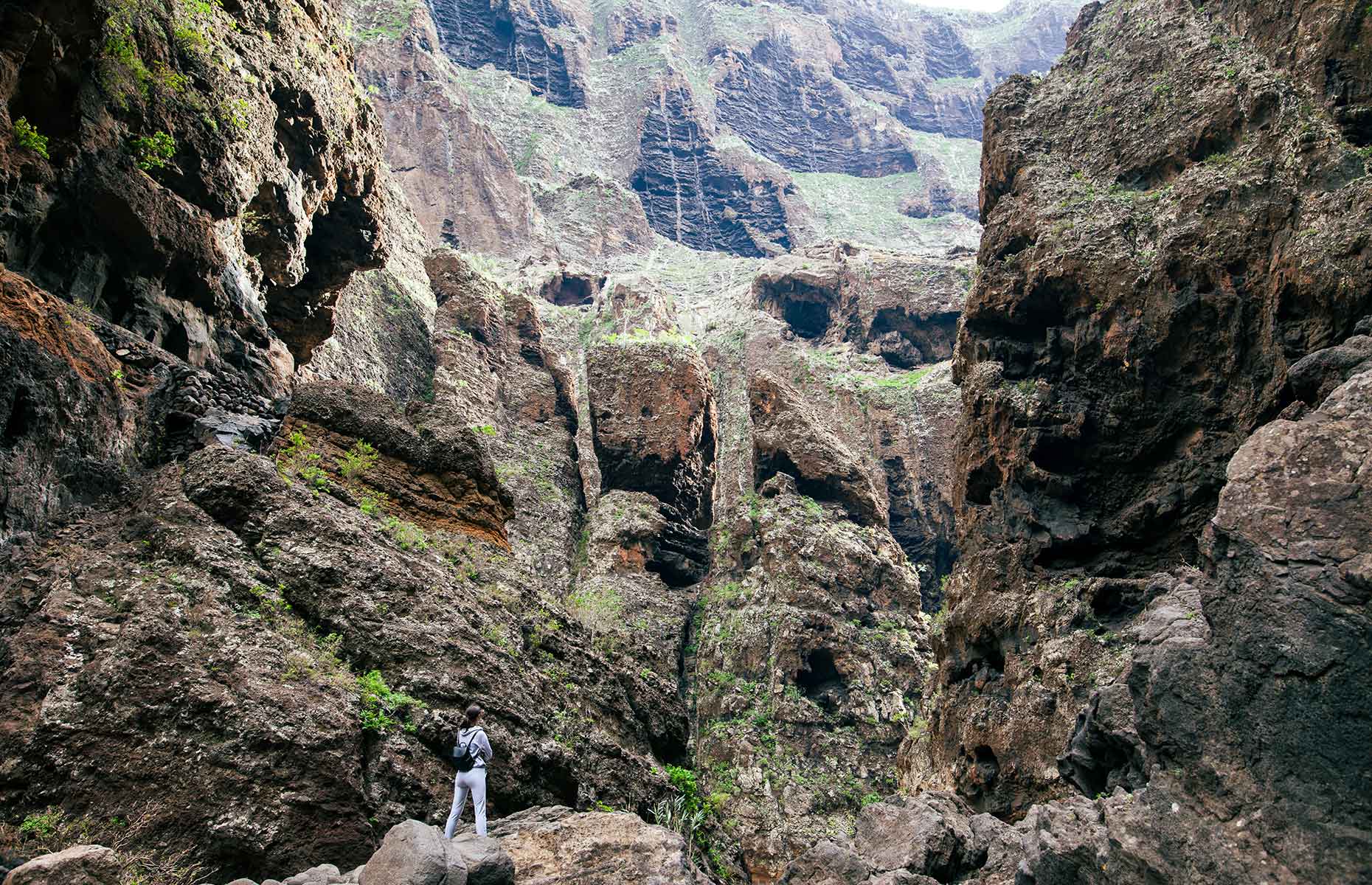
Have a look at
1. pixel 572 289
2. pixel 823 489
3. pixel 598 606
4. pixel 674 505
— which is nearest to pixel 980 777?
pixel 598 606

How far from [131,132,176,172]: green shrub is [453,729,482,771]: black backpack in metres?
11.1

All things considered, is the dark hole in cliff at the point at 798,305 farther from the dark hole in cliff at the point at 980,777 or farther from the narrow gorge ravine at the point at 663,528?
the dark hole in cliff at the point at 980,777

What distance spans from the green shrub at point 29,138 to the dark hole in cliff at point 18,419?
453 cm

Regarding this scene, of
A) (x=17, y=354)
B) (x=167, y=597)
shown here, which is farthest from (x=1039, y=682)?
(x=17, y=354)

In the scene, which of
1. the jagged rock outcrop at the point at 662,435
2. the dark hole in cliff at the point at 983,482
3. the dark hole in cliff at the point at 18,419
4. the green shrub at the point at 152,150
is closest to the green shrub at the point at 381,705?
the dark hole in cliff at the point at 18,419

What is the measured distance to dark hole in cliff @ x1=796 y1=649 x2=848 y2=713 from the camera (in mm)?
27406

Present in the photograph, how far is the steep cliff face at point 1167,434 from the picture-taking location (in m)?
6.95

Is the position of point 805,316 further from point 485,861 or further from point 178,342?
point 485,861

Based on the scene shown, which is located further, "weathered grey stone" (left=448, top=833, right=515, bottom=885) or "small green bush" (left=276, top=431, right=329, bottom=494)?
"small green bush" (left=276, top=431, right=329, bottom=494)

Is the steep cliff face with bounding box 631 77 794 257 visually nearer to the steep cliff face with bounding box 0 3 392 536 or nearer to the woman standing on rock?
the steep cliff face with bounding box 0 3 392 536

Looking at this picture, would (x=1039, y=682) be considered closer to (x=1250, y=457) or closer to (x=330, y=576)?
(x=1250, y=457)

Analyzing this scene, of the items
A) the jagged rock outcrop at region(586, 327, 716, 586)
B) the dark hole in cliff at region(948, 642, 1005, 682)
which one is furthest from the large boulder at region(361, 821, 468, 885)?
the jagged rock outcrop at region(586, 327, 716, 586)

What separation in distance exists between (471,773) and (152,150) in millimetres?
11667

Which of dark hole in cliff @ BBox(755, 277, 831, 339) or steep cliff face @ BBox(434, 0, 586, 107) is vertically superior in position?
steep cliff face @ BBox(434, 0, 586, 107)
